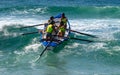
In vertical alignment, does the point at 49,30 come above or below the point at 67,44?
above

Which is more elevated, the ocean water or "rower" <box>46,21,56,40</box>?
"rower" <box>46,21,56,40</box>

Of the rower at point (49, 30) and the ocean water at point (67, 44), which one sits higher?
the rower at point (49, 30)

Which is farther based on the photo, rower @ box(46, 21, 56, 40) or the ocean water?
rower @ box(46, 21, 56, 40)

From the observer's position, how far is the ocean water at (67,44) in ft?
60.1

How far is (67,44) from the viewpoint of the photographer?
72.6ft

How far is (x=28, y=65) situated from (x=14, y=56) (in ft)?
6.23

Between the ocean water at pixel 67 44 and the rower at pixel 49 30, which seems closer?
the ocean water at pixel 67 44

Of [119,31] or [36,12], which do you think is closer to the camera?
[119,31]

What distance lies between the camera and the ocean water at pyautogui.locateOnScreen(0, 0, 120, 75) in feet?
60.1

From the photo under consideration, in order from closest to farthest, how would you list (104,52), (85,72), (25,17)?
(85,72) < (104,52) < (25,17)

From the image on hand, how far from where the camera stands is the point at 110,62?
19266 millimetres

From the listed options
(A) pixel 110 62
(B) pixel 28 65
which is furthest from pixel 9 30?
(A) pixel 110 62

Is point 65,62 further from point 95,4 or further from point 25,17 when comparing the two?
point 95,4

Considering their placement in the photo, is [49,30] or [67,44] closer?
[49,30]
